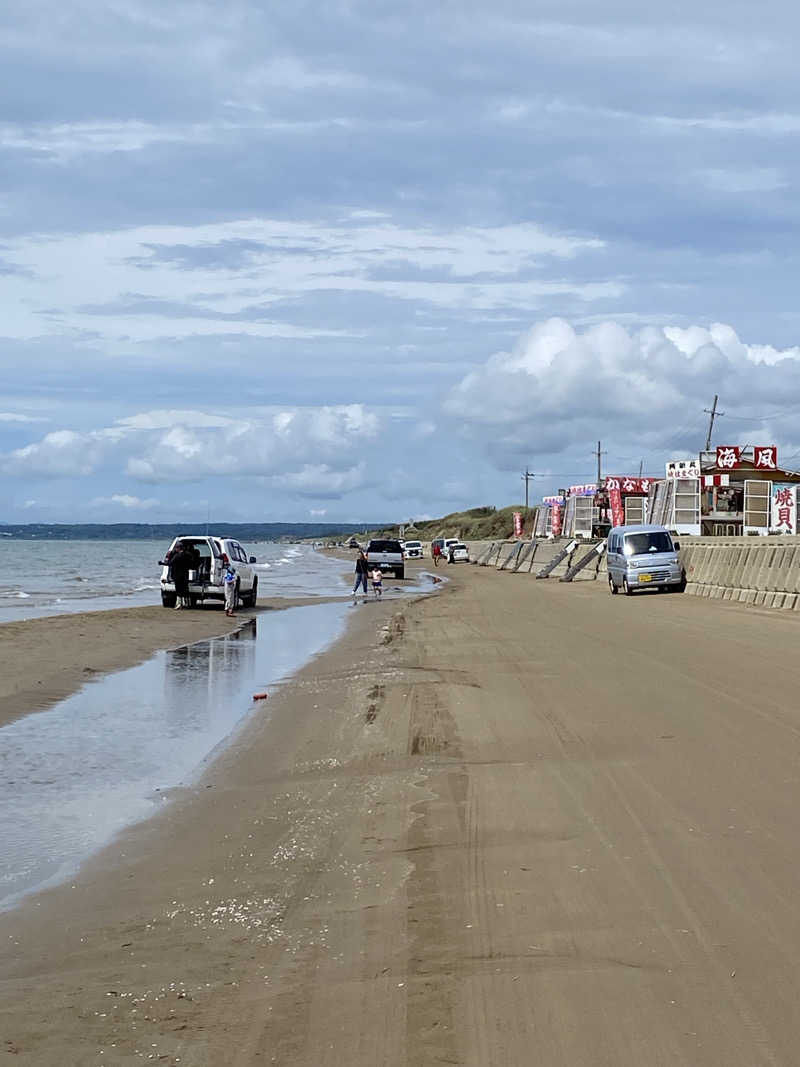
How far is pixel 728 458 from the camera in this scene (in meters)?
72.1

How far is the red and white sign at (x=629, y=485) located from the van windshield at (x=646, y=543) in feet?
174

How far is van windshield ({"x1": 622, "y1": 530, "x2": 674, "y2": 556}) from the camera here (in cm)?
3481

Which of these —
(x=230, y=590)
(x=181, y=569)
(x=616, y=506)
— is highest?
(x=616, y=506)

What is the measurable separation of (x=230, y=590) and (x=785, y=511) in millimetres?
43845

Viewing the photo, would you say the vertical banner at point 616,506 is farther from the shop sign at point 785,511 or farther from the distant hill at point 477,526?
the distant hill at point 477,526

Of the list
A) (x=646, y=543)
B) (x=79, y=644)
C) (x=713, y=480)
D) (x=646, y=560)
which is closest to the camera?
(x=79, y=644)

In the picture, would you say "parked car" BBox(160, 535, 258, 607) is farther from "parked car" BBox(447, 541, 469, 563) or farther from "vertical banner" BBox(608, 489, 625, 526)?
"parked car" BBox(447, 541, 469, 563)

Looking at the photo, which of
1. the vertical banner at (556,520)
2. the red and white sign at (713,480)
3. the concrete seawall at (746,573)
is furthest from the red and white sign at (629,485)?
the concrete seawall at (746,573)

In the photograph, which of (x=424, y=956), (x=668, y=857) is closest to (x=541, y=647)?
(x=668, y=857)

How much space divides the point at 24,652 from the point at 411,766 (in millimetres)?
11224

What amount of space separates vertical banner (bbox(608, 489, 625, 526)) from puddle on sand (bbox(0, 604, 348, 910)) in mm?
59678

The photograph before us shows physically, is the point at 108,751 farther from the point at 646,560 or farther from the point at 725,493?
the point at 725,493

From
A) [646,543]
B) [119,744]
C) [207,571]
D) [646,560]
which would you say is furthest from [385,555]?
[119,744]

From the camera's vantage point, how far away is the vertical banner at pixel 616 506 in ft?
252
